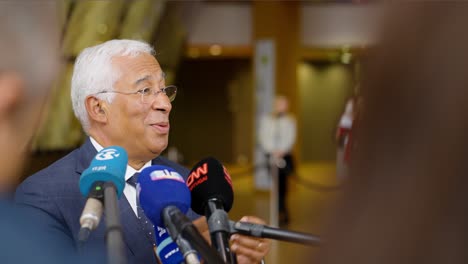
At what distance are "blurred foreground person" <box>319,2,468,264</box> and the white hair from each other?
5.27 feet

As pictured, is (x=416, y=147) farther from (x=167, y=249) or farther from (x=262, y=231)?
(x=167, y=249)

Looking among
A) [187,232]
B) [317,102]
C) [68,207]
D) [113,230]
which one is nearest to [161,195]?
[187,232]

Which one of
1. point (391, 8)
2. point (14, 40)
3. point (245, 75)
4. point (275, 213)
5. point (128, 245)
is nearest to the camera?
point (391, 8)

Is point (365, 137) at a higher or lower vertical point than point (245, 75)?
higher

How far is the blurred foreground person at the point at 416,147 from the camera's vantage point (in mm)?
701

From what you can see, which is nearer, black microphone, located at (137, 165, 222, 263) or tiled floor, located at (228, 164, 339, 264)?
black microphone, located at (137, 165, 222, 263)

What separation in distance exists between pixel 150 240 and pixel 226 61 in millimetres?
17018

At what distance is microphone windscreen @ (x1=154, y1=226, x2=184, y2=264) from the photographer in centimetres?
148

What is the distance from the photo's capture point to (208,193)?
1.57m

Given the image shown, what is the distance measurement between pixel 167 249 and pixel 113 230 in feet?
1.44

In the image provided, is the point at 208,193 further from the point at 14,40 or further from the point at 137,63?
the point at 137,63

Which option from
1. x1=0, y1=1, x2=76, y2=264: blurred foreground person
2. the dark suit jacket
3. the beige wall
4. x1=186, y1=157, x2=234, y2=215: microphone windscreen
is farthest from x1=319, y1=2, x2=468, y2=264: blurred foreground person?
the beige wall

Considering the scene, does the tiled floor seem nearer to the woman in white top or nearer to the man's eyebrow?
the woman in white top

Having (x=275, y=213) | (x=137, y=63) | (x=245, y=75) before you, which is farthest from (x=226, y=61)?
(x=137, y=63)
